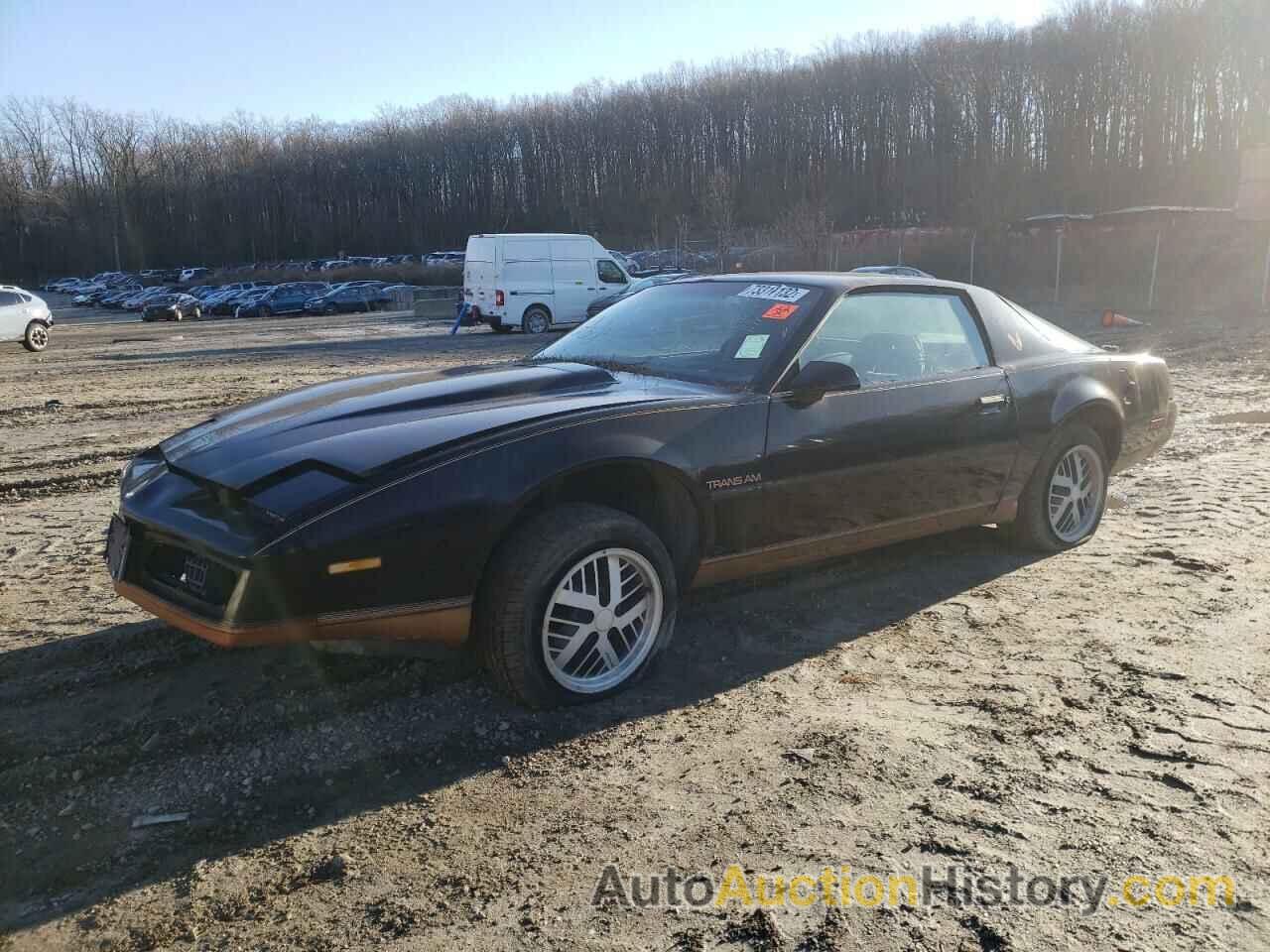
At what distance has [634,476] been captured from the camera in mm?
3680

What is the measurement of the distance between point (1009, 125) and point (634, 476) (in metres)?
89.0

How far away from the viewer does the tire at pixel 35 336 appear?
870 inches

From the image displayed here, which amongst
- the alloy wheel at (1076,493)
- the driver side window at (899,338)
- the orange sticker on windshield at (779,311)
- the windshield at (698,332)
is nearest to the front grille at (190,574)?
the windshield at (698,332)

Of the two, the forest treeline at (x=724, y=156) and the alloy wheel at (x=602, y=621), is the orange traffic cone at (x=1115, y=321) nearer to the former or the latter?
the alloy wheel at (x=602, y=621)

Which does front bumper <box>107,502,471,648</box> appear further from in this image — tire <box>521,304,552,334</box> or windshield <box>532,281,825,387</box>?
tire <box>521,304,552,334</box>

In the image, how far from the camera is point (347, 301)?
44656 millimetres

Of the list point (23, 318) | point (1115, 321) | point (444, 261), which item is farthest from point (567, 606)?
point (444, 261)

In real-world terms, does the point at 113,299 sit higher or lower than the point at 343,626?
higher

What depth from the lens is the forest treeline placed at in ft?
242

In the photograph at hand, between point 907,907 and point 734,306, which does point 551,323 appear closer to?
point 734,306

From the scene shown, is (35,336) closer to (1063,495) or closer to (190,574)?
(190,574)

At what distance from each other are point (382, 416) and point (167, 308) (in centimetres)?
4264

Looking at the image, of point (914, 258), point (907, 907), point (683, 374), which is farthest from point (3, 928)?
point (914, 258)

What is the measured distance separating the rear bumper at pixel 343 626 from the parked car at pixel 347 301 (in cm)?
4345
